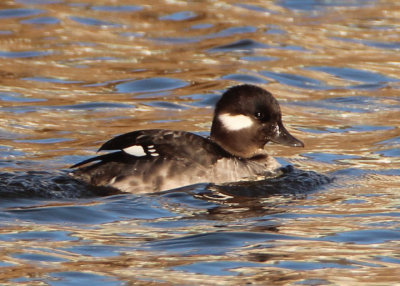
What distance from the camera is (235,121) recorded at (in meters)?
9.17

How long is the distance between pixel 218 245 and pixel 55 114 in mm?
5214

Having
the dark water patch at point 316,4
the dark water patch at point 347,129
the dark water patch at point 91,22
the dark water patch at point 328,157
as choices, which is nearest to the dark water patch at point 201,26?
the dark water patch at point 91,22

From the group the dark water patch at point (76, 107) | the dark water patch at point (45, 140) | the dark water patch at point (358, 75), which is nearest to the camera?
the dark water patch at point (45, 140)

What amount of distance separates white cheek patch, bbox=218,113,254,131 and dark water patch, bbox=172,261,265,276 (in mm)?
2586

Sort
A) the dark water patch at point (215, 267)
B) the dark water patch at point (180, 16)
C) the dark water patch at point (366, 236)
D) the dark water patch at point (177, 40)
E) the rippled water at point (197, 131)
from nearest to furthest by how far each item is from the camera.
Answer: the dark water patch at point (215, 267) → the rippled water at point (197, 131) → the dark water patch at point (366, 236) → the dark water patch at point (177, 40) → the dark water patch at point (180, 16)

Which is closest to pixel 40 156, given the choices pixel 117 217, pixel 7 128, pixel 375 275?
pixel 7 128

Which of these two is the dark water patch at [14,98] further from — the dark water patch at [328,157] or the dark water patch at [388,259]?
the dark water patch at [388,259]

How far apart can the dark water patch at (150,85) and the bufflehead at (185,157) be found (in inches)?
164

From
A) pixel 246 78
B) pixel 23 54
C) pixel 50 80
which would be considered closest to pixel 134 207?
pixel 50 80

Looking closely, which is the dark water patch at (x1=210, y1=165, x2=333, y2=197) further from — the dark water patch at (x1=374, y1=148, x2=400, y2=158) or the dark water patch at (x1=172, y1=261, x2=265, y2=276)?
the dark water patch at (x1=172, y1=261, x2=265, y2=276)

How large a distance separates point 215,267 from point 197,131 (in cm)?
477

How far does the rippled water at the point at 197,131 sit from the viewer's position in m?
6.79

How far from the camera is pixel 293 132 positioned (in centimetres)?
1153

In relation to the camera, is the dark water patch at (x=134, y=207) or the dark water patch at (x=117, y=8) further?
the dark water patch at (x=117, y=8)
